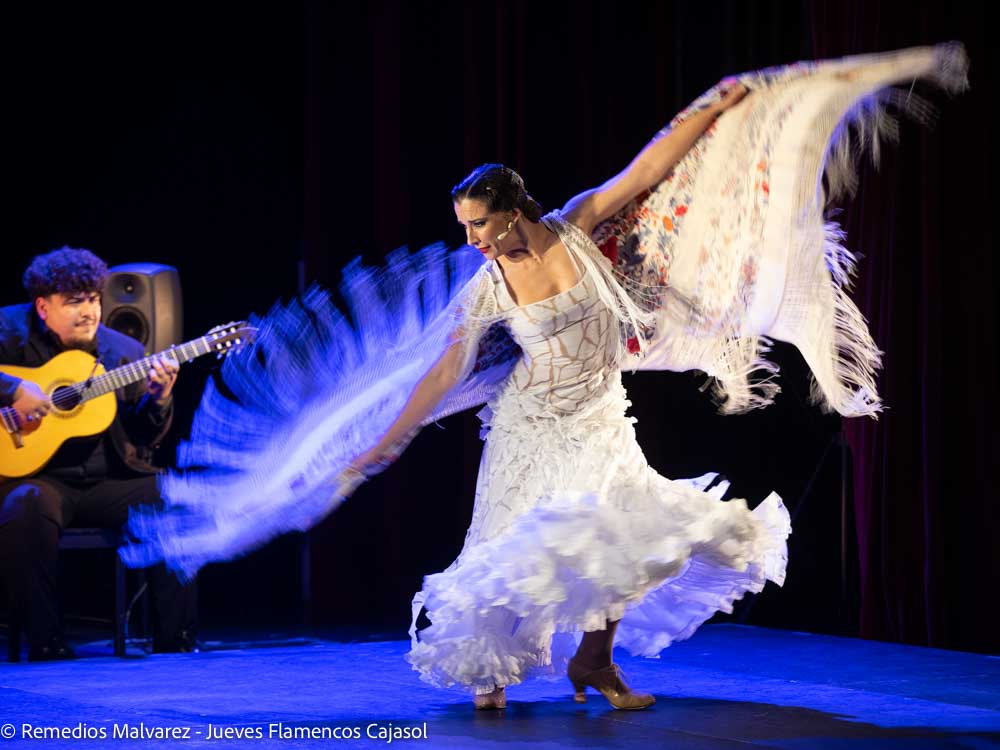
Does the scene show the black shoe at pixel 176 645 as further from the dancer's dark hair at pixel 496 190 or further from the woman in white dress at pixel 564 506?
the dancer's dark hair at pixel 496 190

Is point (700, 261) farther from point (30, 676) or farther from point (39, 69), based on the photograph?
point (39, 69)

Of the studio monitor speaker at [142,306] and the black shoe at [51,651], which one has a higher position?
the studio monitor speaker at [142,306]

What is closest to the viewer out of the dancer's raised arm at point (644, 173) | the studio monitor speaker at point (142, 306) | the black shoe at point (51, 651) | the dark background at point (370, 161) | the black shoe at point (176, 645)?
the dancer's raised arm at point (644, 173)

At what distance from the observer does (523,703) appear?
11.5 ft

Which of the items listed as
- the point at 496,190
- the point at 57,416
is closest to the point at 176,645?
the point at 57,416

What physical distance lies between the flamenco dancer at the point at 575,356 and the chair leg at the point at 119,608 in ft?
5.17

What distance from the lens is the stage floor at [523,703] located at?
9.79ft

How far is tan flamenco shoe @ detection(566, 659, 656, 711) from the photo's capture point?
334 centimetres

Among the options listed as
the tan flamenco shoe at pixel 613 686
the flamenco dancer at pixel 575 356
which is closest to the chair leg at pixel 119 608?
the flamenco dancer at pixel 575 356

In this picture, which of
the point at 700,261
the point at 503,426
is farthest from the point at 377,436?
the point at 700,261

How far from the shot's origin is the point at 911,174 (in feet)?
16.6

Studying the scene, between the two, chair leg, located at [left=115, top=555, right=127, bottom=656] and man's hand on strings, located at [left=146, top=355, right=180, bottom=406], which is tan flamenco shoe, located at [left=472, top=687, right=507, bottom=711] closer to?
chair leg, located at [left=115, top=555, right=127, bottom=656]

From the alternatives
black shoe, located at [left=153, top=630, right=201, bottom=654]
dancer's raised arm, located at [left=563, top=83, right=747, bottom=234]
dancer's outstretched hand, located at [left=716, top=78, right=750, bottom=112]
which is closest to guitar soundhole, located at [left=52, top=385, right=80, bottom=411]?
black shoe, located at [left=153, top=630, right=201, bottom=654]

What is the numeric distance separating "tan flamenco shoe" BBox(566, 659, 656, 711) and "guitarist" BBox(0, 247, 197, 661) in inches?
82.3
